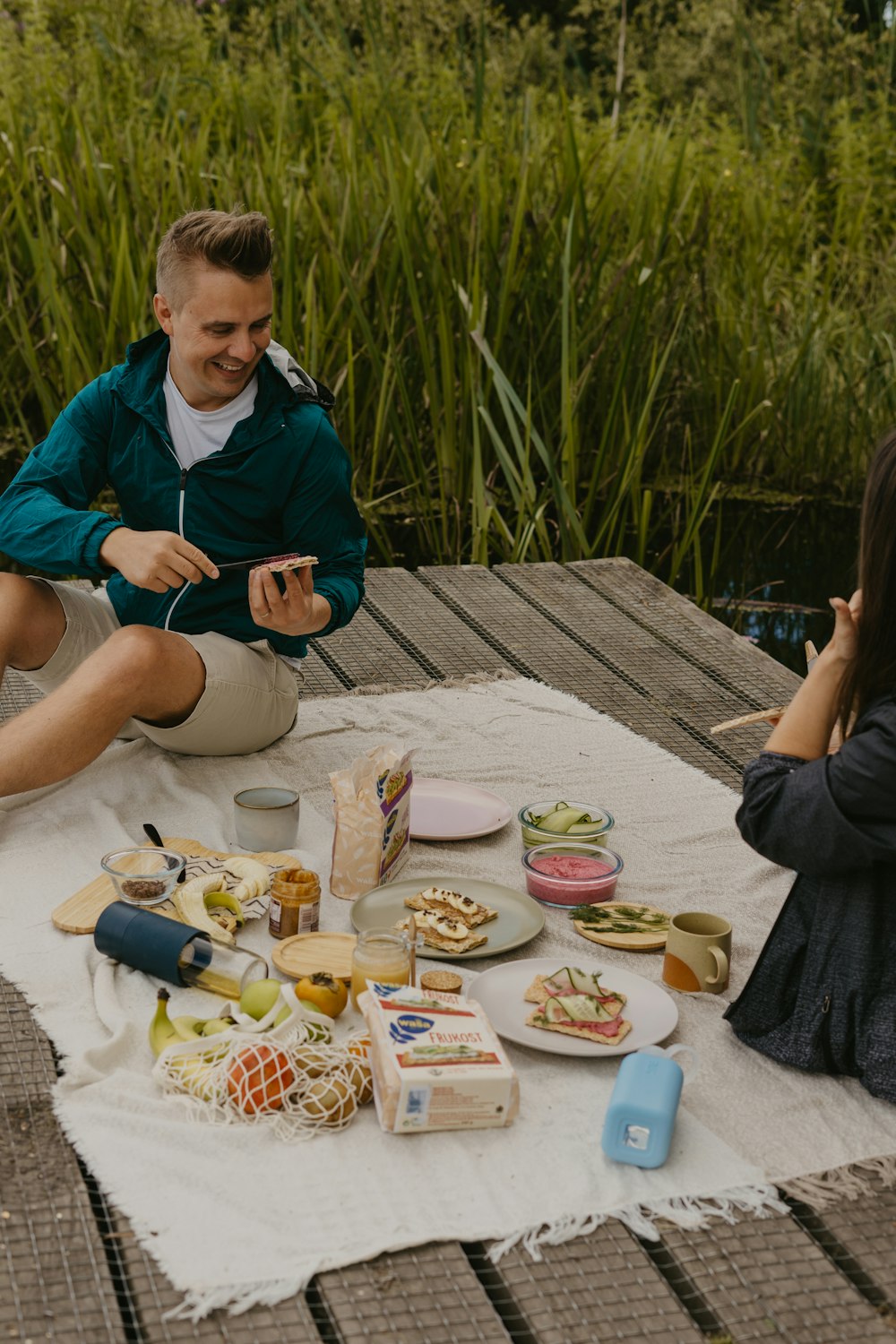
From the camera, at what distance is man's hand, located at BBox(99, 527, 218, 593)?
2607 millimetres

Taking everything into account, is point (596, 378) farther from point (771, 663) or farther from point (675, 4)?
point (675, 4)

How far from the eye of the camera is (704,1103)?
196 centimetres

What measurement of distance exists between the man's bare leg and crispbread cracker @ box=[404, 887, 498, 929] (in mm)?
671

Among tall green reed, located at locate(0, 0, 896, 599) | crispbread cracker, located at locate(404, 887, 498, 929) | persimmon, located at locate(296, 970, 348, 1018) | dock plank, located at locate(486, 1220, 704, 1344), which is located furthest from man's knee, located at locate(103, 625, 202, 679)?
tall green reed, located at locate(0, 0, 896, 599)

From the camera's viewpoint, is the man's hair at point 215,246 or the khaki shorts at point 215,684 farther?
the khaki shorts at point 215,684

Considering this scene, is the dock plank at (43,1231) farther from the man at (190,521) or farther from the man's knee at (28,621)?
the man's knee at (28,621)

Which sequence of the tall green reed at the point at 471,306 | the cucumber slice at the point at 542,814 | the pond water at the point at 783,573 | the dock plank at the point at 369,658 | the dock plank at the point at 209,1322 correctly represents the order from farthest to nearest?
the pond water at the point at 783,573, the tall green reed at the point at 471,306, the dock plank at the point at 369,658, the cucumber slice at the point at 542,814, the dock plank at the point at 209,1322

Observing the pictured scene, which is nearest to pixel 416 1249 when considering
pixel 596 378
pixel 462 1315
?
pixel 462 1315

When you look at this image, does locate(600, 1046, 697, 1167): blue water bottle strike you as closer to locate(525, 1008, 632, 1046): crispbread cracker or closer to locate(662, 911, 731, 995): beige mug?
locate(525, 1008, 632, 1046): crispbread cracker

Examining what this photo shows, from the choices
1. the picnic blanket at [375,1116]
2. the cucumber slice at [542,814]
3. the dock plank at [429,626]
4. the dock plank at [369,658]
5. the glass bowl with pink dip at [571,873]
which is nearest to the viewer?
the picnic blanket at [375,1116]

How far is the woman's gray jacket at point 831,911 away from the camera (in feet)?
6.05

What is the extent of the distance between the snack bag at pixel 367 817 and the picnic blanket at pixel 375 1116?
0.20 ft

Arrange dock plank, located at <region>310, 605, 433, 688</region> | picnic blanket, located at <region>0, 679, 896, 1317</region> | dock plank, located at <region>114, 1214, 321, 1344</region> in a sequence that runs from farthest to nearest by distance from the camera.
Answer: dock plank, located at <region>310, 605, 433, 688</region>
picnic blanket, located at <region>0, 679, 896, 1317</region>
dock plank, located at <region>114, 1214, 321, 1344</region>

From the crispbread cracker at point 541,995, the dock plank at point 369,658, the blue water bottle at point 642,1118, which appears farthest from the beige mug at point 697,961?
the dock plank at point 369,658
